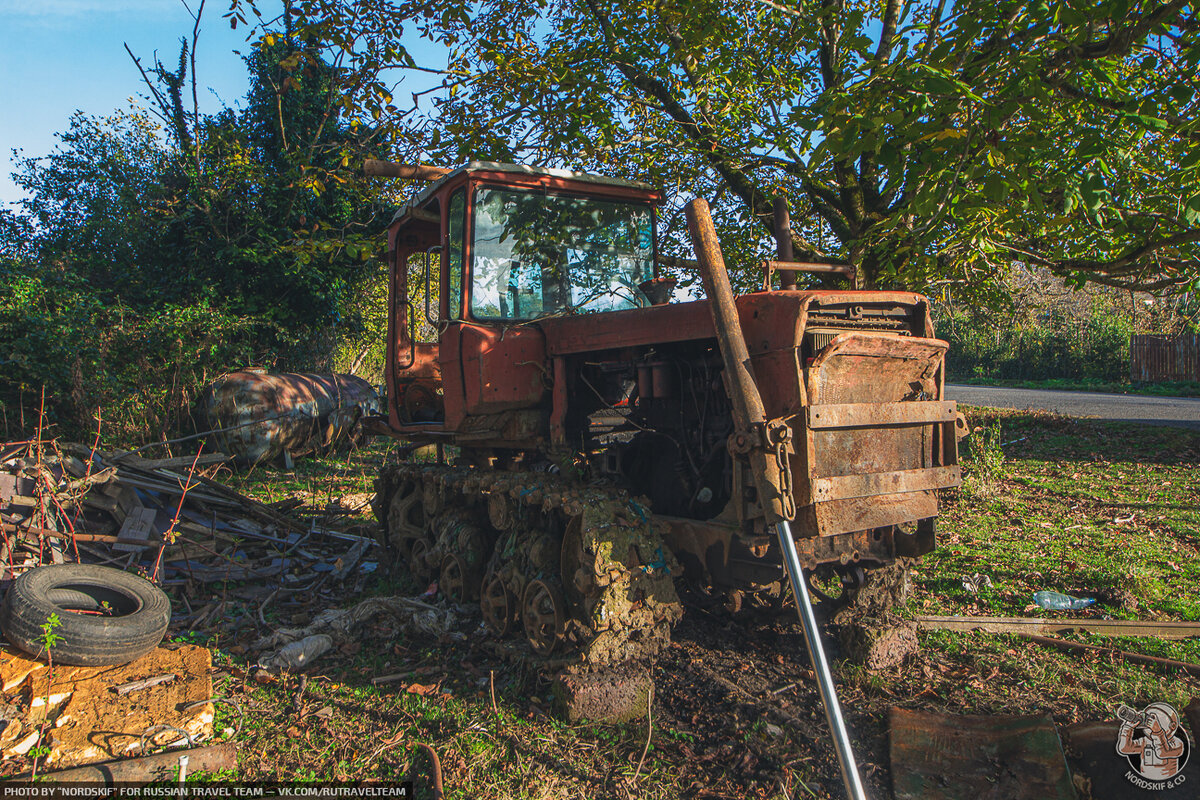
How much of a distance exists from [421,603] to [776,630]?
2488mm

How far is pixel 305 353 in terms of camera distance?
1585 centimetres

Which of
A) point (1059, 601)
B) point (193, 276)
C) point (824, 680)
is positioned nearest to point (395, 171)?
point (824, 680)

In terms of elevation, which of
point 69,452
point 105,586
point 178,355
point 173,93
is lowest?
point 105,586

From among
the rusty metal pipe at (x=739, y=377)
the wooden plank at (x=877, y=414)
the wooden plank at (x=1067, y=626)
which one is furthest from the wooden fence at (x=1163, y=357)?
the rusty metal pipe at (x=739, y=377)

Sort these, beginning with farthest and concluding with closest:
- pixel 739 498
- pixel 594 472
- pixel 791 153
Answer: pixel 791 153 < pixel 594 472 < pixel 739 498

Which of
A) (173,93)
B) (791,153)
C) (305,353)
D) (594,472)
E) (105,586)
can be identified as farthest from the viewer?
(173,93)

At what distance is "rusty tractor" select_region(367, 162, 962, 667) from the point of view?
3.62 m

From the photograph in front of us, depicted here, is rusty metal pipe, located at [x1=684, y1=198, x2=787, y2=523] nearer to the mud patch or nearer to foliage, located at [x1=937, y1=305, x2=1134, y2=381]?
the mud patch

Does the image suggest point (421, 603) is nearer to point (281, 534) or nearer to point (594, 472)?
point (594, 472)

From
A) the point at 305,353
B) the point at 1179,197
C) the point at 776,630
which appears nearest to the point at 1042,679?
the point at 776,630

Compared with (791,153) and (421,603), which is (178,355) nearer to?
(421,603)

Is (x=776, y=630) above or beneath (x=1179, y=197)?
beneath

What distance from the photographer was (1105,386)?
23047 mm

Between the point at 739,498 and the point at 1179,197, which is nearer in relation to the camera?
the point at 739,498
